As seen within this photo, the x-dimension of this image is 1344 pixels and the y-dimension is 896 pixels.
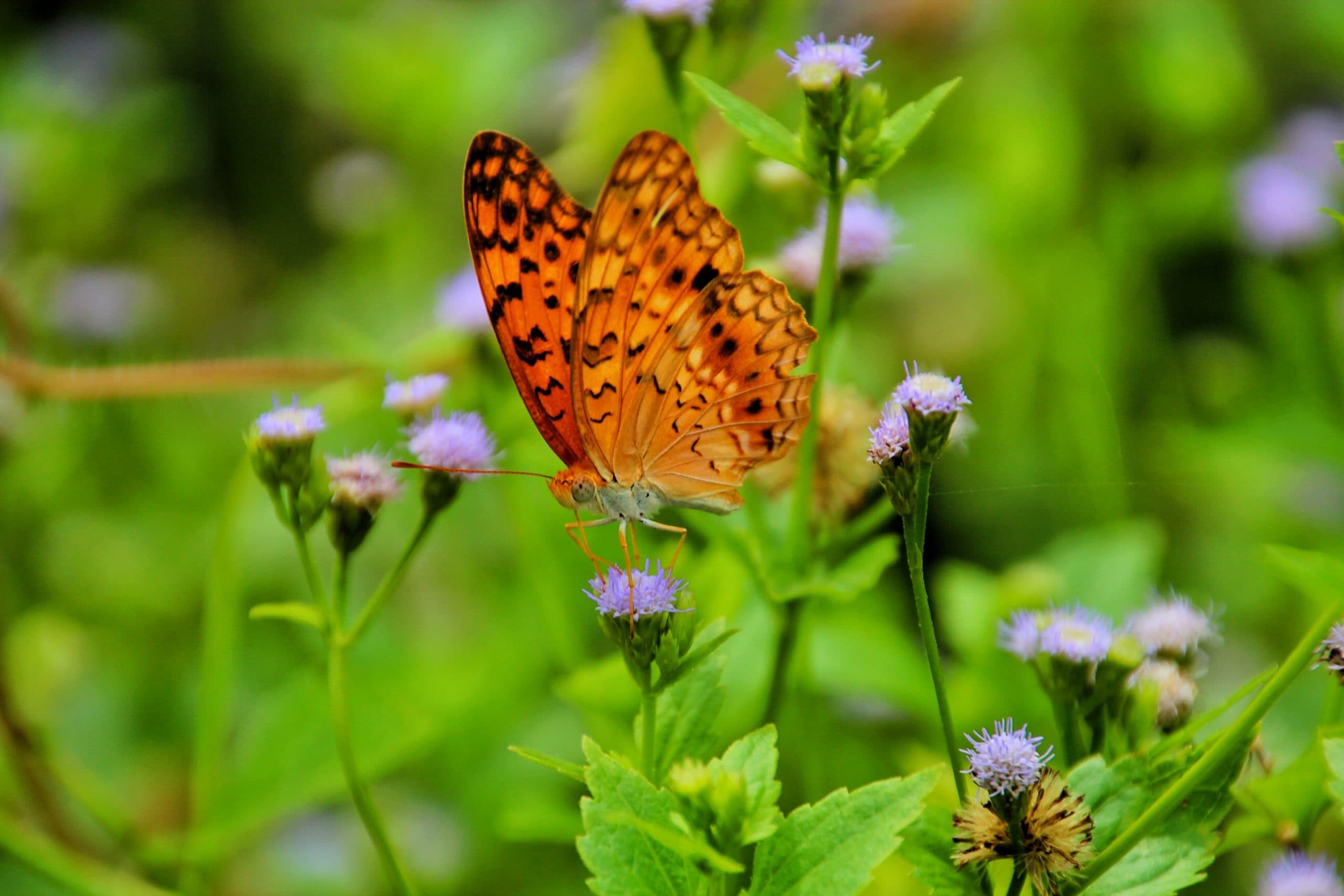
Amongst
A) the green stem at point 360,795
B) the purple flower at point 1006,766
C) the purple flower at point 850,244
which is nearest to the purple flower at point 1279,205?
the purple flower at point 850,244

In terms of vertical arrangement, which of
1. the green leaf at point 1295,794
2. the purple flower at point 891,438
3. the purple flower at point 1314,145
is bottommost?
the green leaf at point 1295,794

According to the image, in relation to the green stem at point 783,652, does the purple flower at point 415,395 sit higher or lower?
higher

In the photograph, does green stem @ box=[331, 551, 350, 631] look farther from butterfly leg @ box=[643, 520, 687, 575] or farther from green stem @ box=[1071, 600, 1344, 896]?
green stem @ box=[1071, 600, 1344, 896]

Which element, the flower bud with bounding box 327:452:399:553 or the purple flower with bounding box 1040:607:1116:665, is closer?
the purple flower with bounding box 1040:607:1116:665

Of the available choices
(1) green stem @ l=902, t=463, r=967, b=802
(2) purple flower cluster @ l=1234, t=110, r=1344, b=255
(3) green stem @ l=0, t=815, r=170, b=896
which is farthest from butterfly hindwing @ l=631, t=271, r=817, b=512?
(2) purple flower cluster @ l=1234, t=110, r=1344, b=255

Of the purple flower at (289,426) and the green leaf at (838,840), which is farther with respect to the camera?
the purple flower at (289,426)

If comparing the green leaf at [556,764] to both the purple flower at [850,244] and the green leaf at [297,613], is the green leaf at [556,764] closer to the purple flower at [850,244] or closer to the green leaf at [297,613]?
the green leaf at [297,613]

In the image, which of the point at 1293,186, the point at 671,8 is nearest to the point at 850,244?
the point at 671,8
